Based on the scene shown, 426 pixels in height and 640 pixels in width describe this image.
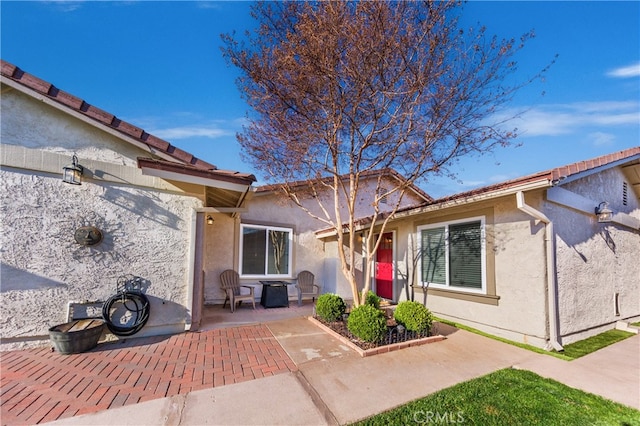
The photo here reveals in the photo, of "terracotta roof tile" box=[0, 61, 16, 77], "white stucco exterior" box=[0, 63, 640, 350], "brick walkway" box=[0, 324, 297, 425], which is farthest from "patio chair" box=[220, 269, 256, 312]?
"terracotta roof tile" box=[0, 61, 16, 77]

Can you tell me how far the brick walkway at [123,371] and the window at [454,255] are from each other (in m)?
4.96

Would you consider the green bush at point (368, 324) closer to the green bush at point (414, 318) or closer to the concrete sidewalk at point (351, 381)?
the concrete sidewalk at point (351, 381)

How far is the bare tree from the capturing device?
5820 millimetres

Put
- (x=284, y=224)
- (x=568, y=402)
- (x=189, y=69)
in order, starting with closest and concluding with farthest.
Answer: (x=568, y=402)
(x=189, y=69)
(x=284, y=224)

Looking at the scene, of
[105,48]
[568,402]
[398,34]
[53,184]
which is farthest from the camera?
[105,48]

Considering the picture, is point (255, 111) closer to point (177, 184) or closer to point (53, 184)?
point (177, 184)

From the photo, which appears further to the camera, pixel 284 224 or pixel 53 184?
pixel 284 224

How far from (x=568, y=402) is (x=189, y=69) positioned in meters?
10.9

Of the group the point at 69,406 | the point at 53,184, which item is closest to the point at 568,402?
the point at 69,406

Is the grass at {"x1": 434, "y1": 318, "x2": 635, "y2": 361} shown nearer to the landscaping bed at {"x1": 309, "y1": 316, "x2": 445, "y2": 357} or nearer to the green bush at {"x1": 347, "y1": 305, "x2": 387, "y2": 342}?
the landscaping bed at {"x1": 309, "y1": 316, "x2": 445, "y2": 357}

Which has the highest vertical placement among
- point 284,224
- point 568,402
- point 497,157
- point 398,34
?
point 398,34

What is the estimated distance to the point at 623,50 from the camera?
6.97 m

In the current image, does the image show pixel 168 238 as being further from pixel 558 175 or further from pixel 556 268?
pixel 556 268

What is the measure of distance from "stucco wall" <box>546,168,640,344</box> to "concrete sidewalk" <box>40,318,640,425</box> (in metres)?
0.84
